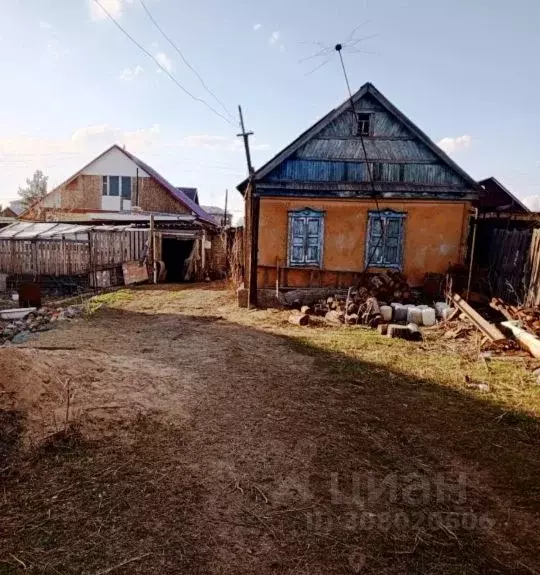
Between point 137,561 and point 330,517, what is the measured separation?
52.2 inches

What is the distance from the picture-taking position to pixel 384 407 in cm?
492

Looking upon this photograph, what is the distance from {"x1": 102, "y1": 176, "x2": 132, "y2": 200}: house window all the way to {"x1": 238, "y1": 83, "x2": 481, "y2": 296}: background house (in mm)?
17520

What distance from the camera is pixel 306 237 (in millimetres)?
11734

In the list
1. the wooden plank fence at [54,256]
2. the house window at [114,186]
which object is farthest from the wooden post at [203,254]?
the house window at [114,186]

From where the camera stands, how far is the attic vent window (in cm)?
1151

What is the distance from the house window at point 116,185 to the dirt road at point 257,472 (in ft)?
A: 72.4

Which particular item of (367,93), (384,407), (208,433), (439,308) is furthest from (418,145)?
(208,433)

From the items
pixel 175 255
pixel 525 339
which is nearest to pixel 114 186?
pixel 175 255

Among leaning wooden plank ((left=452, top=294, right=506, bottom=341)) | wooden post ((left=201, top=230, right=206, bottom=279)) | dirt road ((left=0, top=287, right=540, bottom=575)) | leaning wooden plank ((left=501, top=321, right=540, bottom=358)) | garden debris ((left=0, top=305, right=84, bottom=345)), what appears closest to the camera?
Answer: dirt road ((left=0, top=287, right=540, bottom=575))

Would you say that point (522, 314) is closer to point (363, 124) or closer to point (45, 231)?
point (363, 124)

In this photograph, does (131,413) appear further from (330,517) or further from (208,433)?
(330,517)

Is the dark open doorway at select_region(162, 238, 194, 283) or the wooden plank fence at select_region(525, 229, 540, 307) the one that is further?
the dark open doorway at select_region(162, 238, 194, 283)

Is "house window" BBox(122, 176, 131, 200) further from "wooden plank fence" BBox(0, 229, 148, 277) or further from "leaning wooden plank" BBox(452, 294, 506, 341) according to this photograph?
"leaning wooden plank" BBox(452, 294, 506, 341)

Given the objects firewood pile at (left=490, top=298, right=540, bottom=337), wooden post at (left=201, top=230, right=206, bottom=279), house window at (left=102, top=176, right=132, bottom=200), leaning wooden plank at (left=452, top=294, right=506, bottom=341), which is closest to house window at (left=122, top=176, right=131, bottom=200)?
house window at (left=102, top=176, right=132, bottom=200)
